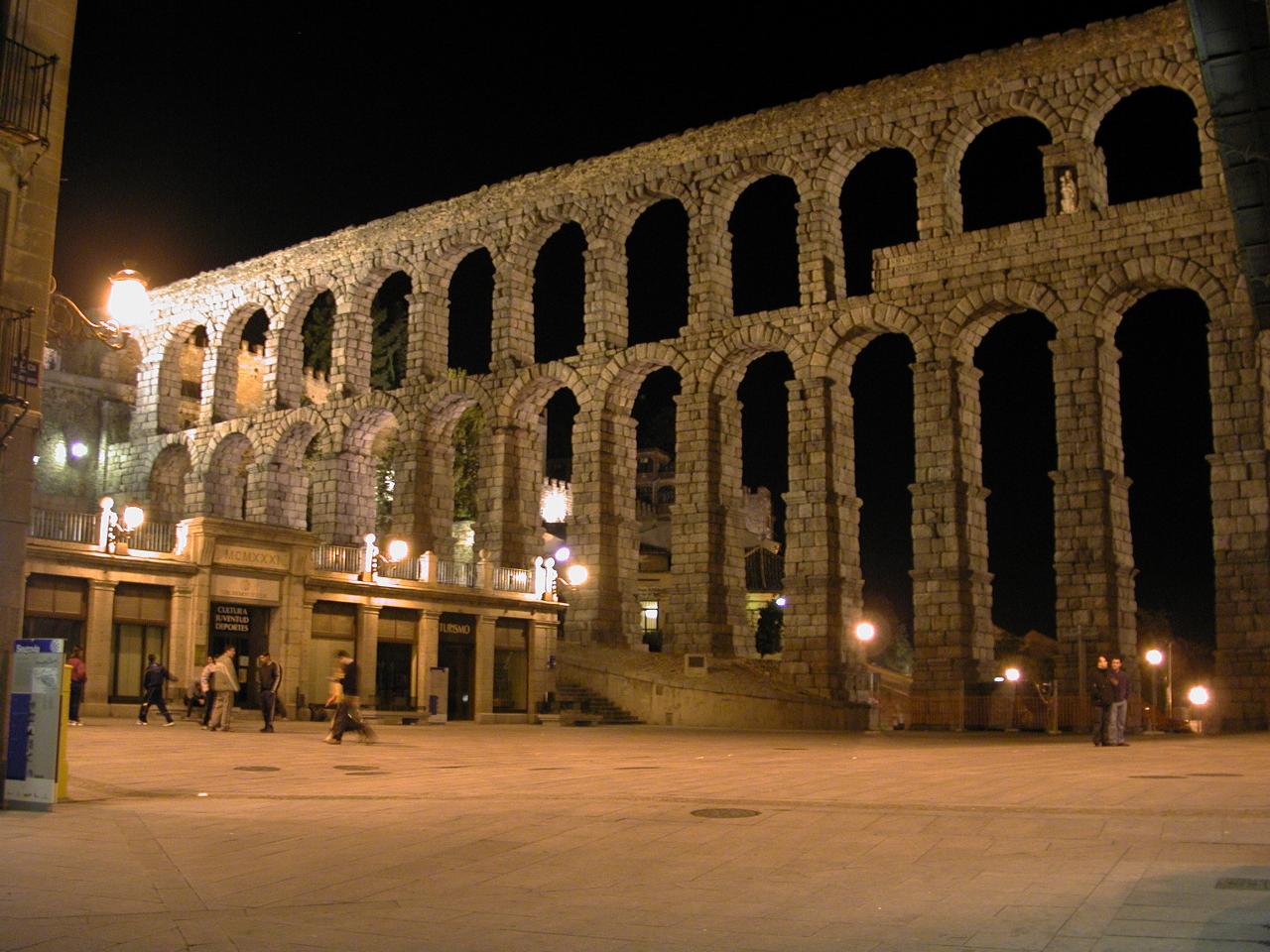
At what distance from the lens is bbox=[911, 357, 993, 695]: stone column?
3834 centimetres

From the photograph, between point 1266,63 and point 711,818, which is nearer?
point 1266,63

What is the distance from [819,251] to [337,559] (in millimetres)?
19113

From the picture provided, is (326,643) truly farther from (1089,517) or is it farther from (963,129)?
(963,129)

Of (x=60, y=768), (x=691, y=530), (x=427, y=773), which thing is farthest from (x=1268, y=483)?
(x=60, y=768)

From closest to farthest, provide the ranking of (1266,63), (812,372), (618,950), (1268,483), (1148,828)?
(618,950) → (1266,63) → (1148,828) → (1268,483) → (812,372)

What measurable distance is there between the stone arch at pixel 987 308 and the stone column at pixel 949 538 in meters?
0.72

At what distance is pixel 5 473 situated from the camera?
45.5ft

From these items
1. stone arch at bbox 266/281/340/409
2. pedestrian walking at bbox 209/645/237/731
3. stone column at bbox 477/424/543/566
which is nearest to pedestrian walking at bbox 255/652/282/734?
pedestrian walking at bbox 209/645/237/731

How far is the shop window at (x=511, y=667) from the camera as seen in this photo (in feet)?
124

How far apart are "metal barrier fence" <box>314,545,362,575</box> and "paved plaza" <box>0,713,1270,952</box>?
14.5 metres

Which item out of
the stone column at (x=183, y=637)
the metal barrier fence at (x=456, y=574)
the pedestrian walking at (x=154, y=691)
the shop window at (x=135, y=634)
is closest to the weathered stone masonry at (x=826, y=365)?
the metal barrier fence at (x=456, y=574)

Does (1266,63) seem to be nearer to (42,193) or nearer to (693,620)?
(42,193)

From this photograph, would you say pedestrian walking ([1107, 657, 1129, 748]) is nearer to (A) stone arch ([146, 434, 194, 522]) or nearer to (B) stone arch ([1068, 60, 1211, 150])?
(B) stone arch ([1068, 60, 1211, 150])

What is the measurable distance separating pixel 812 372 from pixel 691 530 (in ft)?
21.9
